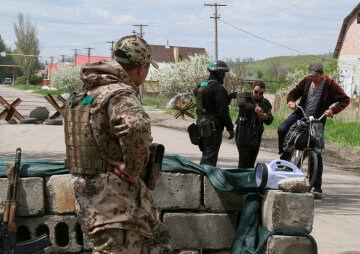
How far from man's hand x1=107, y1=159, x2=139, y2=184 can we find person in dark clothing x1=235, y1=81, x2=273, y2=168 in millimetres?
5757

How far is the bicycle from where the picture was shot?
32.4 ft

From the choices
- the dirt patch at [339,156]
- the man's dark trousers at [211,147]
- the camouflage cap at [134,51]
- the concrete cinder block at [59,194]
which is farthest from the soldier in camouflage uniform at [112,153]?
the dirt patch at [339,156]

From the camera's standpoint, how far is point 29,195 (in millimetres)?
5824

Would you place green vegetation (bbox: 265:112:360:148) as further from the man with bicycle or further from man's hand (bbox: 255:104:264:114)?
man's hand (bbox: 255:104:264:114)

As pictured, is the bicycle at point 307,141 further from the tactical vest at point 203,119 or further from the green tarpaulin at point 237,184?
the green tarpaulin at point 237,184

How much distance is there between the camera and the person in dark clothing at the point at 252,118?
982 cm

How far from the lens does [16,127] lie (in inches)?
984

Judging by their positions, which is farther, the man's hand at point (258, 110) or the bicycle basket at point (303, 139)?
the bicycle basket at point (303, 139)

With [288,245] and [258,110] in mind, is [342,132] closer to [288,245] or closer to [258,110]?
[258,110]

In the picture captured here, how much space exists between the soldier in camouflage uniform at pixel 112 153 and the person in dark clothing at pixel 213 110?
5096 millimetres

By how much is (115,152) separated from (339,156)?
15.3 m

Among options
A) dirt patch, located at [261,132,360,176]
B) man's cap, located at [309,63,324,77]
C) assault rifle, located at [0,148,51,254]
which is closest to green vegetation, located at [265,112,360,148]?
dirt patch, located at [261,132,360,176]

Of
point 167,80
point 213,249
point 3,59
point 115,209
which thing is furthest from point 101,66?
point 3,59

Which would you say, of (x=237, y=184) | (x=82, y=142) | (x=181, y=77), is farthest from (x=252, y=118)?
(x=181, y=77)
